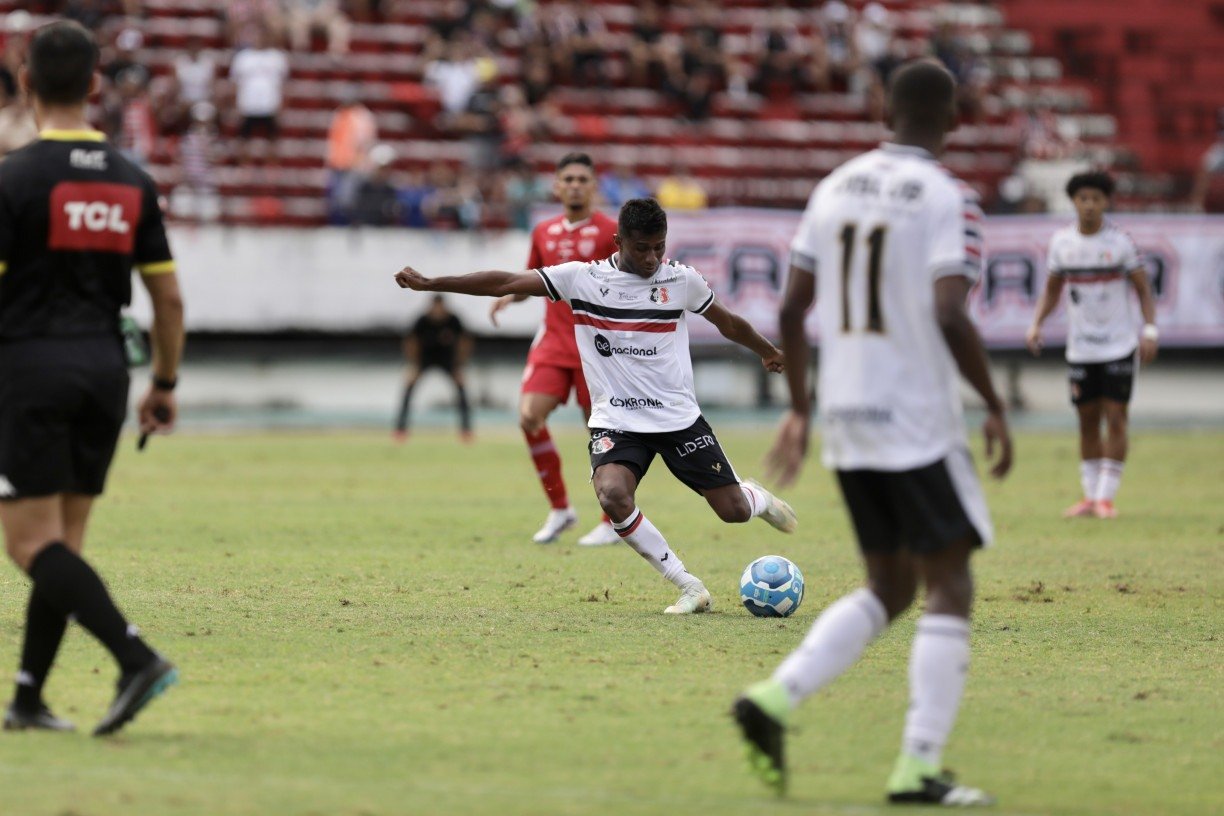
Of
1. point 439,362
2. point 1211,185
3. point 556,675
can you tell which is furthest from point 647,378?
point 1211,185

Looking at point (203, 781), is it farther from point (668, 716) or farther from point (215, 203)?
point (215, 203)

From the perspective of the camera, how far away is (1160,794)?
5.90 m

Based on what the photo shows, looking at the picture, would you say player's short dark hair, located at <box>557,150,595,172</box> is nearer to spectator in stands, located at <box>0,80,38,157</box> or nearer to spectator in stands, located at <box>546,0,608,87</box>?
spectator in stands, located at <box>0,80,38,157</box>

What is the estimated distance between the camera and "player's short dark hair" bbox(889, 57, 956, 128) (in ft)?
19.5

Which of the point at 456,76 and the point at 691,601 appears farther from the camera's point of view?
the point at 456,76

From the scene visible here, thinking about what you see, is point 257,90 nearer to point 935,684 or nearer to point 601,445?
point 601,445

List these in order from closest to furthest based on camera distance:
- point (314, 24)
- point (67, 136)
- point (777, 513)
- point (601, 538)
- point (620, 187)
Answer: point (67, 136), point (777, 513), point (601, 538), point (620, 187), point (314, 24)

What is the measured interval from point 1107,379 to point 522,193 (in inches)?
565

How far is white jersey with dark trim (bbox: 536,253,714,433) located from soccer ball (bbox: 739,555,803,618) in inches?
35.5

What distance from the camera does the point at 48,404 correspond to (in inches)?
243

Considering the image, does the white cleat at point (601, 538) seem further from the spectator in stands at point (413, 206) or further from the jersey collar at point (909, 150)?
the spectator in stands at point (413, 206)

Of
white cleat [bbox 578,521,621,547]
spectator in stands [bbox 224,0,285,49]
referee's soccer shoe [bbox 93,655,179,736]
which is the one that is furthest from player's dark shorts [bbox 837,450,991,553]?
spectator in stands [bbox 224,0,285,49]

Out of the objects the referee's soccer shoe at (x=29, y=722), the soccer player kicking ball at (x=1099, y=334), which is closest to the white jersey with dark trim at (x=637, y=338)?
the referee's soccer shoe at (x=29, y=722)

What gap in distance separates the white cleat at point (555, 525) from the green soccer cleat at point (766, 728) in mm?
7700
